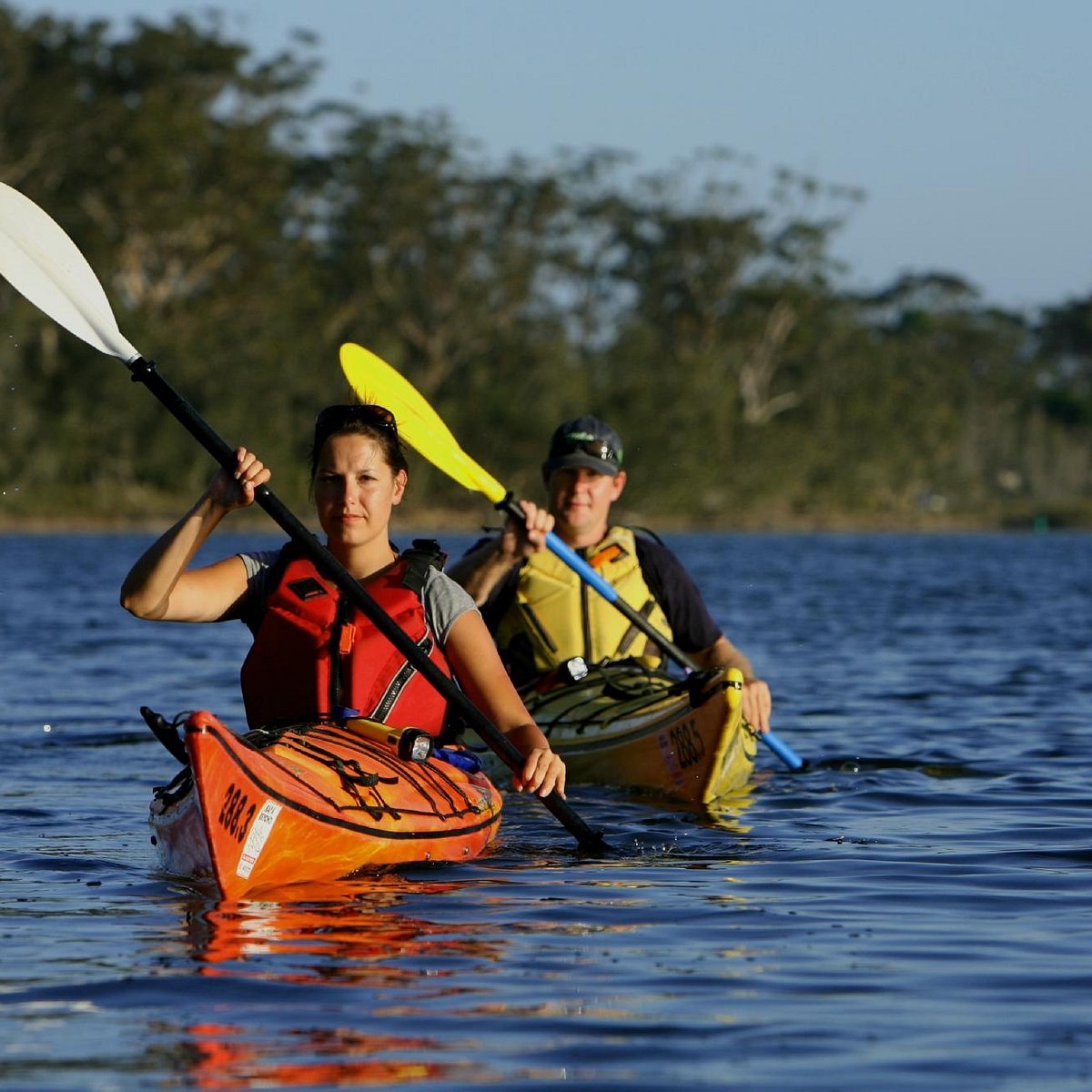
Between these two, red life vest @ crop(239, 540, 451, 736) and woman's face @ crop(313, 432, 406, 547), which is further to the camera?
red life vest @ crop(239, 540, 451, 736)

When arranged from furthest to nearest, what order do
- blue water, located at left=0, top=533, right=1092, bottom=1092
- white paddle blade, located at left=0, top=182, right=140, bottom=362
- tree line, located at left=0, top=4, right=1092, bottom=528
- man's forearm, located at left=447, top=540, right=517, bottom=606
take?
tree line, located at left=0, top=4, right=1092, bottom=528, man's forearm, located at left=447, top=540, right=517, bottom=606, white paddle blade, located at left=0, top=182, right=140, bottom=362, blue water, located at left=0, top=533, right=1092, bottom=1092

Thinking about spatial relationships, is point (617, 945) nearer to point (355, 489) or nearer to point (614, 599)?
point (355, 489)

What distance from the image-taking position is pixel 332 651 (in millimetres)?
5406

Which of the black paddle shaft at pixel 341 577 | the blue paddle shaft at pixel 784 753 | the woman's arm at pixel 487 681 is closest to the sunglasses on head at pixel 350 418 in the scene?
the black paddle shaft at pixel 341 577

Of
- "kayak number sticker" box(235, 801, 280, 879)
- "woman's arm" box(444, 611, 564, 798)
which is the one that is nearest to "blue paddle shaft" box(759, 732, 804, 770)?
"woman's arm" box(444, 611, 564, 798)

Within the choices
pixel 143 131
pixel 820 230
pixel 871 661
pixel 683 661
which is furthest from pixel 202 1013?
pixel 820 230

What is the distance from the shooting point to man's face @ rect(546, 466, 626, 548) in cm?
761

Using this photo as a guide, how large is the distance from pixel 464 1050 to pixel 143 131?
4448 cm

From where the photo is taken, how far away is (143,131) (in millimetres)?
46250

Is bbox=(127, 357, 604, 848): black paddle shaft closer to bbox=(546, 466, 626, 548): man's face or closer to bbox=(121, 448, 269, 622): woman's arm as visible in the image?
bbox=(121, 448, 269, 622): woman's arm

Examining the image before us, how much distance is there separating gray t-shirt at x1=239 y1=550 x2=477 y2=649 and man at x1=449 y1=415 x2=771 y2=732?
6.73ft

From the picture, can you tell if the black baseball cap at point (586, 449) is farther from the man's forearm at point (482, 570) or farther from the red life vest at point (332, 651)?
the red life vest at point (332, 651)

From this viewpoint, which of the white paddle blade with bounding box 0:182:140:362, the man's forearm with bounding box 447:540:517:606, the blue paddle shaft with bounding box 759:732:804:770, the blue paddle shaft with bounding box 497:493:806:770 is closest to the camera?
the white paddle blade with bounding box 0:182:140:362

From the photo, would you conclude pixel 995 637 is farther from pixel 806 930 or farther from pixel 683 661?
pixel 806 930
